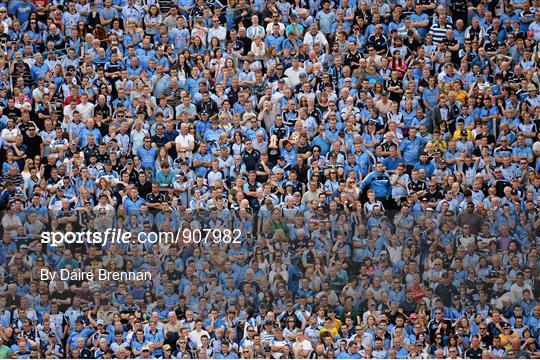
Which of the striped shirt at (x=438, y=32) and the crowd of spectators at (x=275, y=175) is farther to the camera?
the striped shirt at (x=438, y=32)

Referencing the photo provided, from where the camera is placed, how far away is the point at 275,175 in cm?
3391

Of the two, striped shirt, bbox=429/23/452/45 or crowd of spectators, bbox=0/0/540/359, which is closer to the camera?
crowd of spectators, bbox=0/0/540/359

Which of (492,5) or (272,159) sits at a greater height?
(492,5)

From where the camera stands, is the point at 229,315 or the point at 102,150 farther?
the point at 102,150

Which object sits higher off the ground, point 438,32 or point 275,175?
point 438,32

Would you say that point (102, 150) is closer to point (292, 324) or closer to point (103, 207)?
point (103, 207)

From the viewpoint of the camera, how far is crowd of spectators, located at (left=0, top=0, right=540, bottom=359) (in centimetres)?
3006

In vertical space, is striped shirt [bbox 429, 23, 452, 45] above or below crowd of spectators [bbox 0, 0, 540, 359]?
above

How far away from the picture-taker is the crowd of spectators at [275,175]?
3006 centimetres

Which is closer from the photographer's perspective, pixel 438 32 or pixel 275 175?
pixel 275 175

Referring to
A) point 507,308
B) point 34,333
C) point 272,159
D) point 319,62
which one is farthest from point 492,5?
point 34,333

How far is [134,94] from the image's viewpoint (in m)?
35.6

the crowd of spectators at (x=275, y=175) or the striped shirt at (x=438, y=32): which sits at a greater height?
the striped shirt at (x=438, y=32)

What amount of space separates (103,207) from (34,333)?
277 cm
